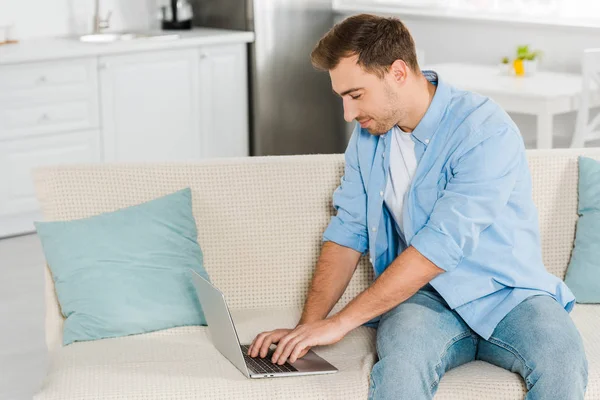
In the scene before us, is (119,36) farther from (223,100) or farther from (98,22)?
(223,100)

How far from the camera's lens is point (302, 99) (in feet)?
18.0

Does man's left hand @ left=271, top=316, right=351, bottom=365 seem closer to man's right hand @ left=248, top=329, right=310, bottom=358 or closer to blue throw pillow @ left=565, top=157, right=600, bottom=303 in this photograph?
man's right hand @ left=248, top=329, right=310, bottom=358

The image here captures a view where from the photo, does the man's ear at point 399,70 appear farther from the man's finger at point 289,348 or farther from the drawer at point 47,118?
the drawer at point 47,118

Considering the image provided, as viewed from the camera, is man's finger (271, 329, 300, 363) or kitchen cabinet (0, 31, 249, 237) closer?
man's finger (271, 329, 300, 363)

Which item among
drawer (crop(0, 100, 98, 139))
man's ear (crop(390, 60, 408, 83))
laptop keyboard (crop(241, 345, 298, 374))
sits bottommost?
laptop keyboard (crop(241, 345, 298, 374))

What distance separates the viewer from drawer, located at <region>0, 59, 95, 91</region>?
442cm

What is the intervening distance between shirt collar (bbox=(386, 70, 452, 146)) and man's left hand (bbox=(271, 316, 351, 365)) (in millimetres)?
435

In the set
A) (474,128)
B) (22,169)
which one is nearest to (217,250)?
(474,128)

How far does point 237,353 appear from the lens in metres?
2.12

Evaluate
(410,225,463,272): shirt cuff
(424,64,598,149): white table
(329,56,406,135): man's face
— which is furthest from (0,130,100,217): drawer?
(410,225,463,272): shirt cuff

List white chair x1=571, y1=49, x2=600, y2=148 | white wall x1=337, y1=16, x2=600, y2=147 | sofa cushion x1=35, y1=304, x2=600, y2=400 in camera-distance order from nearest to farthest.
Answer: sofa cushion x1=35, y1=304, x2=600, y2=400 < white chair x1=571, y1=49, x2=600, y2=148 < white wall x1=337, y1=16, x2=600, y2=147

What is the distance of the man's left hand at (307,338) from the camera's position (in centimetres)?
212

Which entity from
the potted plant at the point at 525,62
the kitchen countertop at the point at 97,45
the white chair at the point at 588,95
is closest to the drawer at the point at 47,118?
the kitchen countertop at the point at 97,45

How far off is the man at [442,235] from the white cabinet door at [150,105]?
2.68 metres
